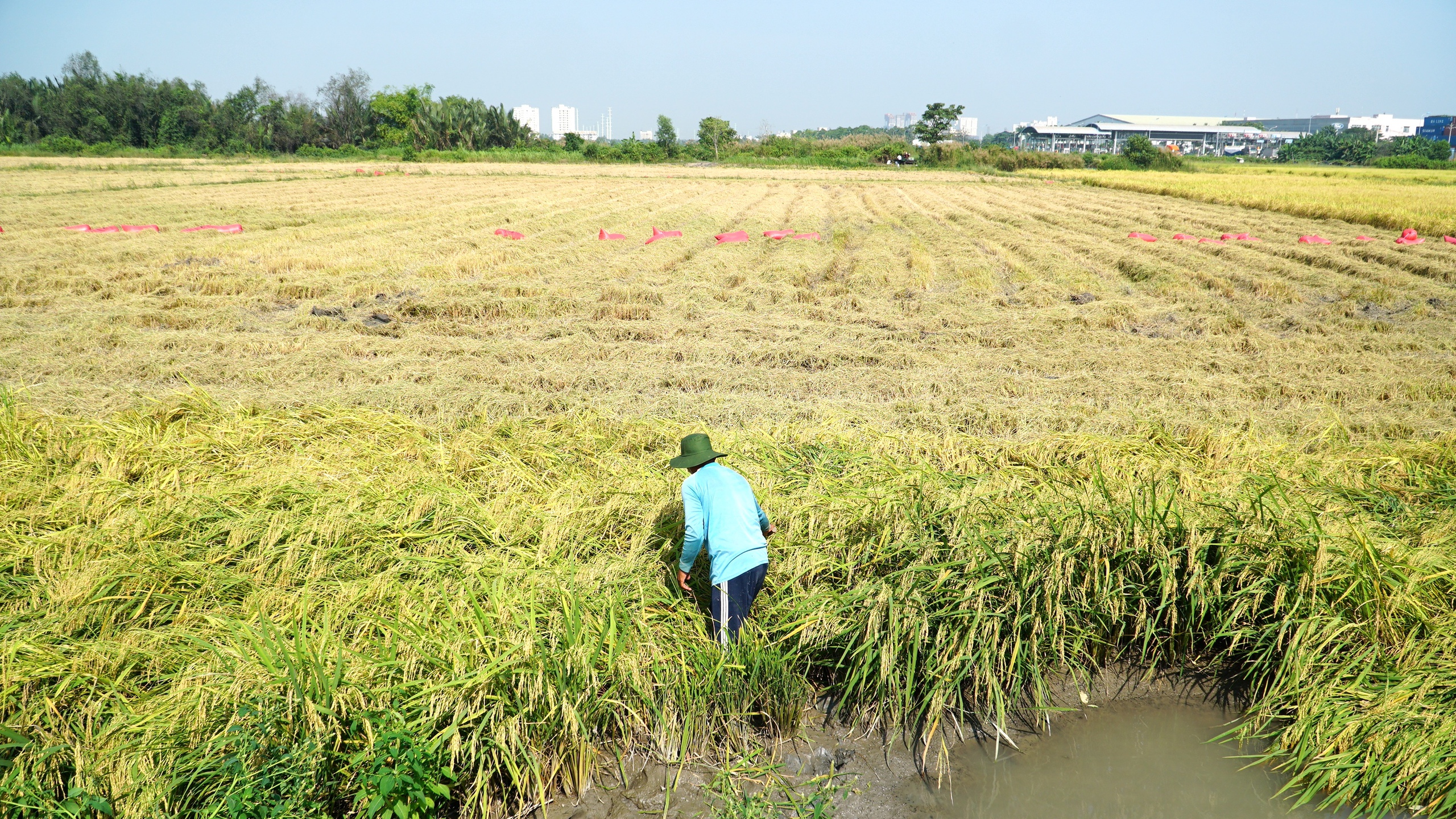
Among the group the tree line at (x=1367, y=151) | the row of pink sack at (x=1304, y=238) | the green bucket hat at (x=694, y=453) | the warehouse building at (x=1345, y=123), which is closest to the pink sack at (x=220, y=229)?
the green bucket hat at (x=694, y=453)

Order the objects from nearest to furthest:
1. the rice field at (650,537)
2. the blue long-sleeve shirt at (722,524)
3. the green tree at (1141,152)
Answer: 1. the rice field at (650,537)
2. the blue long-sleeve shirt at (722,524)
3. the green tree at (1141,152)

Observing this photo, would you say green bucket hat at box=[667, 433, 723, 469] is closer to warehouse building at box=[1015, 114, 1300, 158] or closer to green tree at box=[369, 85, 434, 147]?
green tree at box=[369, 85, 434, 147]

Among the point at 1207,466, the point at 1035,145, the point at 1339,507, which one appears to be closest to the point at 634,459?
the point at 1207,466

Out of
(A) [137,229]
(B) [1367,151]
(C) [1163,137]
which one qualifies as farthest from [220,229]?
(C) [1163,137]

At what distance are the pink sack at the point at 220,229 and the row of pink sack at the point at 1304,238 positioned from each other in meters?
17.0

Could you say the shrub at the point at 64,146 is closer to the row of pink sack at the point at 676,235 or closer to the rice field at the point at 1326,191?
the row of pink sack at the point at 676,235

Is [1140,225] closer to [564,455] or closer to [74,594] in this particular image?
[564,455]

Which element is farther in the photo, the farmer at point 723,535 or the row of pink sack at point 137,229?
the row of pink sack at point 137,229

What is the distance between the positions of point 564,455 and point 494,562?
1402 mm

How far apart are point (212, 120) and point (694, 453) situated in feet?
221

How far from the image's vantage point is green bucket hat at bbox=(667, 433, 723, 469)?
3320mm

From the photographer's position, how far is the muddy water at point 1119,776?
9.44ft

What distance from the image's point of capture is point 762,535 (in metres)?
3.53

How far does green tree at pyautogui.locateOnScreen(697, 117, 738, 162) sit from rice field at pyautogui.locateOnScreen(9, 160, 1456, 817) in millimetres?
51444
